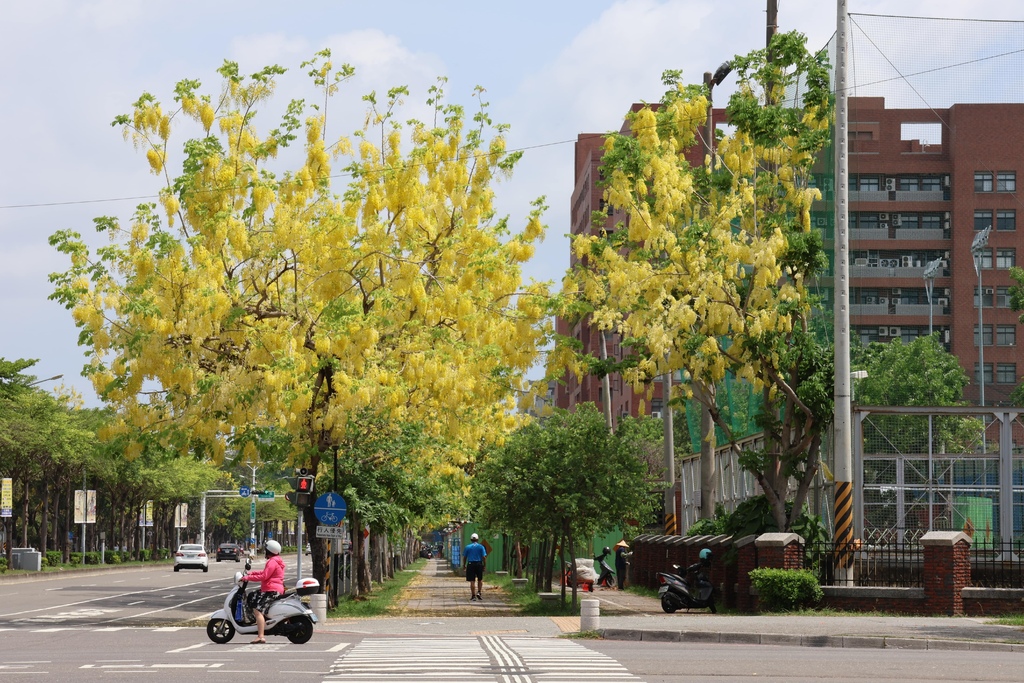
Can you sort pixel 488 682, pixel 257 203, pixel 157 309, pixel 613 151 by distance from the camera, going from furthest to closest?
pixel 613 151 < pixel 257 203 < pixel 157 309 < pixel 488 682

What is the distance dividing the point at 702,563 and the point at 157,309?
11.8m

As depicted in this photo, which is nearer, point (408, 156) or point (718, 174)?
point (408, 156)

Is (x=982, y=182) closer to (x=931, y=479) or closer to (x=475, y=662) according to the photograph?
(x=931, y=479)

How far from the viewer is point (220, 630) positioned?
2081cm

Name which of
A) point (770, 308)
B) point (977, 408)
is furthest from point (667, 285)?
point (977, 408)

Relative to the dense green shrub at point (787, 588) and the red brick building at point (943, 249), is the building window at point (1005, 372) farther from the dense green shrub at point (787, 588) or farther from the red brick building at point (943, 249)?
the dense green shrub at point (787, 588)

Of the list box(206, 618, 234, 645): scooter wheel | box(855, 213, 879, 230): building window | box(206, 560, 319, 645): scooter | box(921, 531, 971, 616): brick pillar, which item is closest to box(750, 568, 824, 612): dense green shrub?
box(921, 531, 971, 616): brick pillar

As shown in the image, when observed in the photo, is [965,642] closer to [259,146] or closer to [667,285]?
[667,285]

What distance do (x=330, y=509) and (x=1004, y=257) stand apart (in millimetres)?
59606

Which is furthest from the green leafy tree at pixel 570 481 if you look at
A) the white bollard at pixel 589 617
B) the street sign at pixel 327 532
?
the white bollard at pixel 589 617

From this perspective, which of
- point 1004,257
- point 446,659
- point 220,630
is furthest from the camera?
point 1004,257

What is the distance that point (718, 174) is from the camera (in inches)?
1220

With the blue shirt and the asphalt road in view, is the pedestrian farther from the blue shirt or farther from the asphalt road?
the asphalt road

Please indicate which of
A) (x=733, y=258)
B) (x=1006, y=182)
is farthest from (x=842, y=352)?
(x=1006, y=182)
